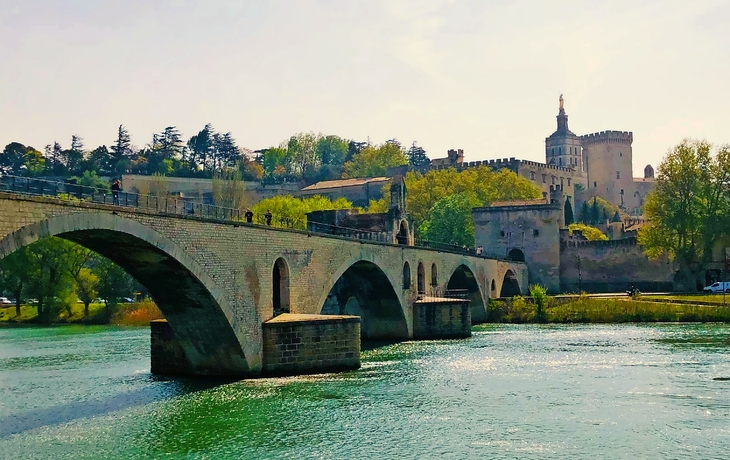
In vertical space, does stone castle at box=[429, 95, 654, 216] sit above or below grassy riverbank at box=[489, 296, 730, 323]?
above

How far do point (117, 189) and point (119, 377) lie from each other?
33.2 ft

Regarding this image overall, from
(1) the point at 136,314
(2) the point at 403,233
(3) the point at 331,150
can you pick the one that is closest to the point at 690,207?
(2) the point at 403,233

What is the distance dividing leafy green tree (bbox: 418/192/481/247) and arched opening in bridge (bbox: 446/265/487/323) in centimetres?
1980

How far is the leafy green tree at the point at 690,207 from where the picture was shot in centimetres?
7594

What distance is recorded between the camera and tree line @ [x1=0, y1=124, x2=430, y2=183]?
5507 inches

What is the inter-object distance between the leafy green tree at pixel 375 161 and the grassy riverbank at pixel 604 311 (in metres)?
76.5

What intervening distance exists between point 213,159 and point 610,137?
230 feet

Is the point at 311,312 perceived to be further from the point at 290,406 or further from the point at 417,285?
the point at 417,285

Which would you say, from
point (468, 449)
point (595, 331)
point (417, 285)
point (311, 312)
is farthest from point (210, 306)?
point (595, 331)

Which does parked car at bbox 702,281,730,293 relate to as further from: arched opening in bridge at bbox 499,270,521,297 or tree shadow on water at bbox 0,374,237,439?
tree shadow on water at bbox 0,374,237,439

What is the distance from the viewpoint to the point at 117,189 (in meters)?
28.0

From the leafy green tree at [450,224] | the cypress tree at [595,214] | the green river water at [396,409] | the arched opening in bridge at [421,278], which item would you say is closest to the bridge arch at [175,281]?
the green river water at [396,409]

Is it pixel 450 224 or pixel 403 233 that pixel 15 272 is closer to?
pixel 403 233

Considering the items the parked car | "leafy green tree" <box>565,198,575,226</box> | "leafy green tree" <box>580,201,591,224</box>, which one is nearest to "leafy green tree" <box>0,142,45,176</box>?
"leafy green tree" <box>565,198,575,226</box>
